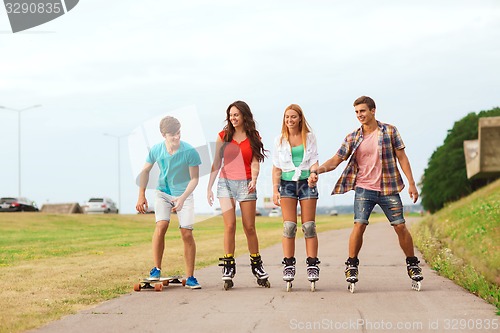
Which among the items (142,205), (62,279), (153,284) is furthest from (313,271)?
(62,279)

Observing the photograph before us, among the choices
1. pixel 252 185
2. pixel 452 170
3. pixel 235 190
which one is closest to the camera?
pixel 252 185

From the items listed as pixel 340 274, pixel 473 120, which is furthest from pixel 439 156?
pixel 340 274

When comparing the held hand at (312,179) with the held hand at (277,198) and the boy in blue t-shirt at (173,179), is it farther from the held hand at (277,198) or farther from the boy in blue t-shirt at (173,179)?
the boy in blue t-shirt at (173,179)

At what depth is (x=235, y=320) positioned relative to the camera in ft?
23.1

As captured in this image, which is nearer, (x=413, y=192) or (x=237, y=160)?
(x=413, y=192)

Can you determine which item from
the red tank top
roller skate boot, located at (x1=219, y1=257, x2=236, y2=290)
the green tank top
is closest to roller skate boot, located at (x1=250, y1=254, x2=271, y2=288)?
roller skate boot, located at (x1=219, y1=257, x2=236, y2=290)

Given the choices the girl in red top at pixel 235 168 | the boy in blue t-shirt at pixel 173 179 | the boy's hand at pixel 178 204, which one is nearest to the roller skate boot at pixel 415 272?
the girl in red top at pixel 235 168

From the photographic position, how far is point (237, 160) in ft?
31.2

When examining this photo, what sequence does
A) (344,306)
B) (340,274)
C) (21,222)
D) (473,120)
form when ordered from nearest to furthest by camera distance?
1. (344,306)
2. (340,274)
3. (21,222)
4. (473,120)

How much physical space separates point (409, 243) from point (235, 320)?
3.18 m

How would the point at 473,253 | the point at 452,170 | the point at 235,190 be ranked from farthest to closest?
the point at 452,170
the point at 473,253
the point at 235,190

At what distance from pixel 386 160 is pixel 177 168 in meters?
2.60

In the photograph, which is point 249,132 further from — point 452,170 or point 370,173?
point 452,170

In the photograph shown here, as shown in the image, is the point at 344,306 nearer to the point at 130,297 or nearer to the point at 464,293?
the point at 464,293
